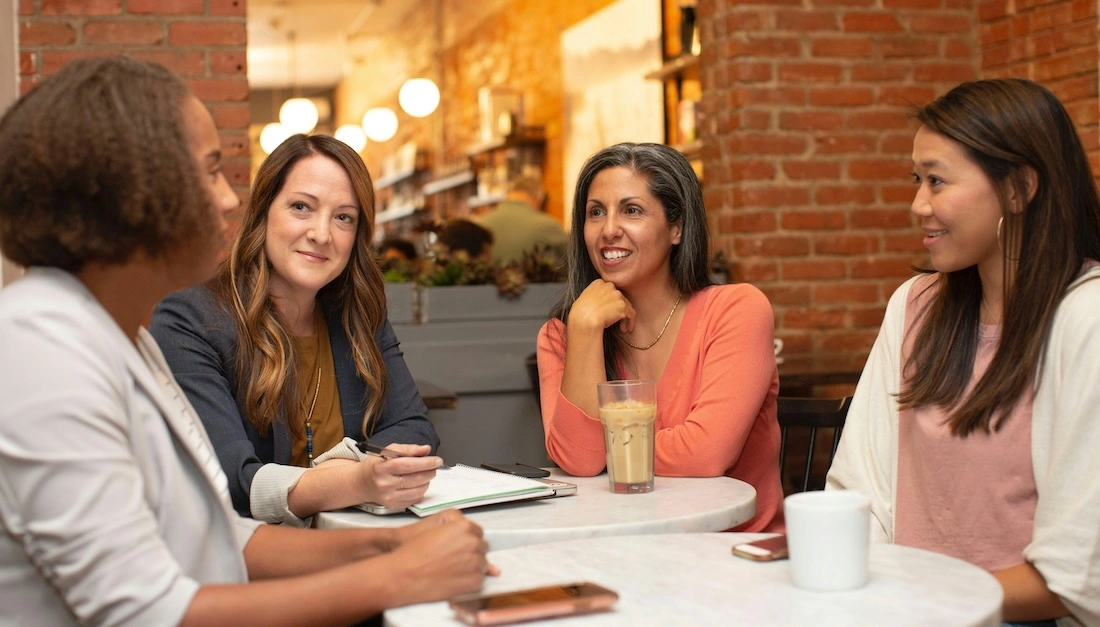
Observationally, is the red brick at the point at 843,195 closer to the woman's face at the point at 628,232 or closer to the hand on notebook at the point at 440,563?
the woman's face at the point at 628,232

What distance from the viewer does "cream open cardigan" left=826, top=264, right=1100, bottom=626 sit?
4.72 ft

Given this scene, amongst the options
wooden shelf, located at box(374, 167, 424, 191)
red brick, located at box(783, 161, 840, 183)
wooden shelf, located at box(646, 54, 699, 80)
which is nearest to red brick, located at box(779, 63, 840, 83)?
red brick, located at box(783, 161, 840, 183)

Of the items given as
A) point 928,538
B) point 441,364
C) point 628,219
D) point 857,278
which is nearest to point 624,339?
point 628,219

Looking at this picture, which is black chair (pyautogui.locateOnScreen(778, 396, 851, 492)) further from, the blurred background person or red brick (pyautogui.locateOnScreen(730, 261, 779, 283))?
the blurred background person

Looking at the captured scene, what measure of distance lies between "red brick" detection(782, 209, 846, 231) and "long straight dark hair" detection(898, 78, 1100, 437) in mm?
2285

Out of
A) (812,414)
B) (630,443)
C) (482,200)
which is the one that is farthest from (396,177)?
(630,443)

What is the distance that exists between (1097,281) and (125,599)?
1.34m

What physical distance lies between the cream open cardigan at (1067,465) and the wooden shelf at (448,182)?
7.50 m

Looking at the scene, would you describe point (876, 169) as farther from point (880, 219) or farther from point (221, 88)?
point (221, 88)

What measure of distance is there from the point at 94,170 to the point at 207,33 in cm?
269

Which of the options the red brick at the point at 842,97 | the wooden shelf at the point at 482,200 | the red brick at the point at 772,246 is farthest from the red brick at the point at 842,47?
the wooden shelf at the point at 482,200

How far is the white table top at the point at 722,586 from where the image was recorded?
108 cm

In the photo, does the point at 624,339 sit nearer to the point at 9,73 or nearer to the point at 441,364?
the point at 441,364

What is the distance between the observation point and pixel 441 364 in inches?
140
